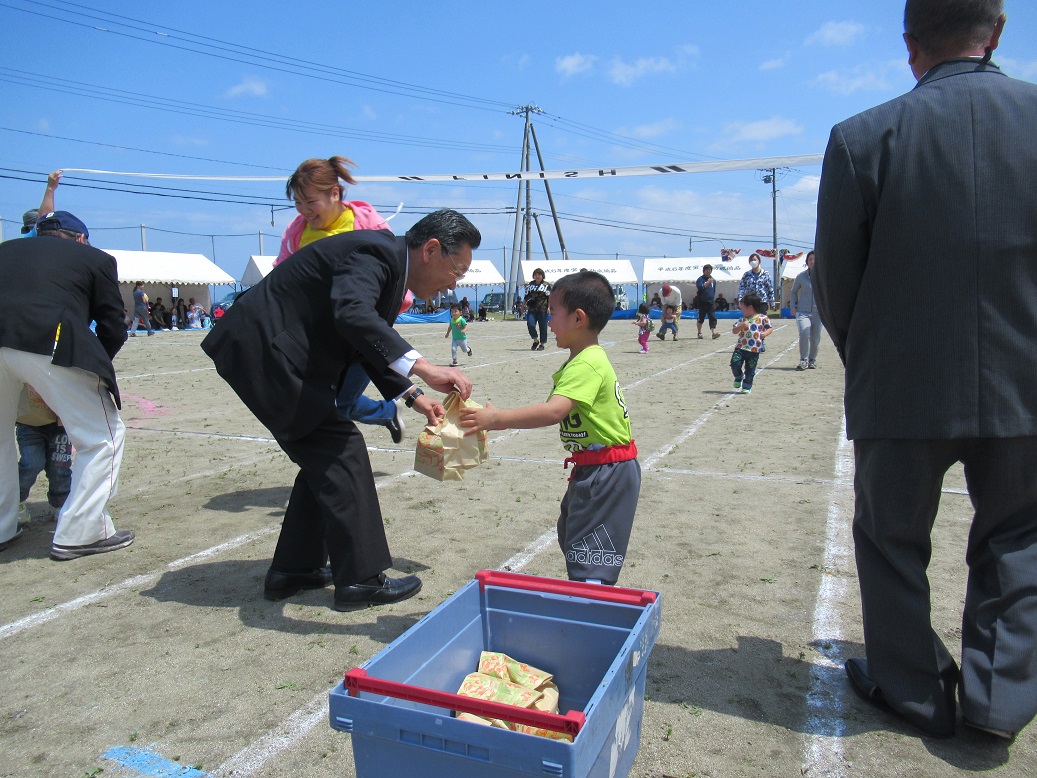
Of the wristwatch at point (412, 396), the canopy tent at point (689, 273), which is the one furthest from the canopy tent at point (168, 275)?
the wristwatch at point (412, 396)

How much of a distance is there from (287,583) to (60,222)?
2.83 m

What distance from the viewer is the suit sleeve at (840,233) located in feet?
8.56

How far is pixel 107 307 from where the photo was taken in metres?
4.72

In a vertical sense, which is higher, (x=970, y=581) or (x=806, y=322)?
(x=806, y=322)

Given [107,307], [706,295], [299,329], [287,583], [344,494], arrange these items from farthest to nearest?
[706,295] → [107,307] → [287,583] → [344,494] → [299,329]

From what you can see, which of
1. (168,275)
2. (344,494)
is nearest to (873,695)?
(344,494)

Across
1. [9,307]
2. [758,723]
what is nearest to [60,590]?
[9,307]

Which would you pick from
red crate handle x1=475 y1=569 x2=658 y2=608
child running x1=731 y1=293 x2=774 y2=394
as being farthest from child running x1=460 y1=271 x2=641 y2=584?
child running x1=731 y1=293 x2=774 y2=394

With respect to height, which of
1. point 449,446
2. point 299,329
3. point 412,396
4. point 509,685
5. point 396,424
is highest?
point 299,329

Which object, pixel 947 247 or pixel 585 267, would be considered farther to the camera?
pixel 585 267

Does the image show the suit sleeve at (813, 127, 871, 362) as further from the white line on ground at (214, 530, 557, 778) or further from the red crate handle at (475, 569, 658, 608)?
the white line on ground at (214, 530, 557, 778)

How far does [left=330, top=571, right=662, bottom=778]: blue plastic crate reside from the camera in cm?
184

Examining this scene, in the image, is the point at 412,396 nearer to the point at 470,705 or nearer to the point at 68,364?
the point at 470,705

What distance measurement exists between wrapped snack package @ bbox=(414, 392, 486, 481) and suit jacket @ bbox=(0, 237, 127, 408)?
2.39 meters
